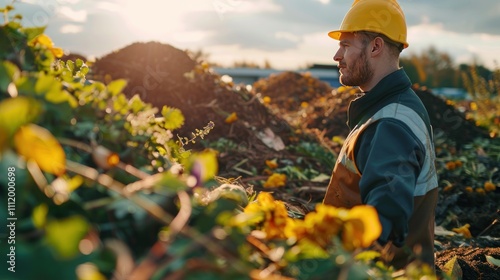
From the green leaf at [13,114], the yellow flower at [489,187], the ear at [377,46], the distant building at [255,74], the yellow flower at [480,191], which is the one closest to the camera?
the green leaf at [13,114]

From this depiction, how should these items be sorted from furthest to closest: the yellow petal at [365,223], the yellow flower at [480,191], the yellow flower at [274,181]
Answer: the yellow flower at [480,191] < the yellow flower at [274,181] < the yellow petal at [365,223]

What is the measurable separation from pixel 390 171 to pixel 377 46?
1.17 metres

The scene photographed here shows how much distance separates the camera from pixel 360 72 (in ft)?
11.3

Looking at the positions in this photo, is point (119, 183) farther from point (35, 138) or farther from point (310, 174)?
point (310, 174)

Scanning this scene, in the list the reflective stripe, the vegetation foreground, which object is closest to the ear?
the reflective stripe

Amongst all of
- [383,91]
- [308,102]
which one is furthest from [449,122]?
[383,91]

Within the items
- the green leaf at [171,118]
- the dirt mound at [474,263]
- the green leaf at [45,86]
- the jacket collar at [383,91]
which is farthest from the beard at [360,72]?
the green leaf at [45,86]

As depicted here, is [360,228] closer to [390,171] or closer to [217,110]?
[390,171]

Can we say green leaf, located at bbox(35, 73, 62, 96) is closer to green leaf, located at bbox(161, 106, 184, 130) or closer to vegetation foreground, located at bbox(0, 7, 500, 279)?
vegetation foreground, located at bbox(0, 7, 500, 279)

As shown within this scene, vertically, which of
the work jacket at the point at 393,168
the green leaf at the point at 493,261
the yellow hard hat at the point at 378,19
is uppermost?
the yellow hard hat at the point at 378,19

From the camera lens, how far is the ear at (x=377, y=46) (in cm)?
342

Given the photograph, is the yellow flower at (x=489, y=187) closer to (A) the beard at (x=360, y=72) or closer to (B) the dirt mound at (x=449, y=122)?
(B) the dirt mound at (x=449, y=122)

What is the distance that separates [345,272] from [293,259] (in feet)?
0.44

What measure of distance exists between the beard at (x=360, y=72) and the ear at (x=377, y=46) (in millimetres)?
59
